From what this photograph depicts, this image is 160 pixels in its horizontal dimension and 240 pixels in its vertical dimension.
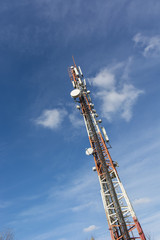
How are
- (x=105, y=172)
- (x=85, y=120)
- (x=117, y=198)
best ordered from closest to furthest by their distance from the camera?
1. (x=117, y=198)
2. (x=105, y=172)
3. (x=85, y=120)

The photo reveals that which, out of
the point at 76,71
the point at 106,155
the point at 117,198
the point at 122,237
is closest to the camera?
the point at 122,237

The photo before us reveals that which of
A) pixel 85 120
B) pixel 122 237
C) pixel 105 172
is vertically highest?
pixel 85 120

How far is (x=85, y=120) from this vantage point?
3138cm

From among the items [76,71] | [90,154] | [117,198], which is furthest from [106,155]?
[76,71]

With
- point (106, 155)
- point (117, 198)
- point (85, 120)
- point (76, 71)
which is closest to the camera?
point (117, 198)

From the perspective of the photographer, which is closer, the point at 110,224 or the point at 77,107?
the point at 110,224

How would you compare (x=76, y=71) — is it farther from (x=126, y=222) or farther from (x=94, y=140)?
(x=126, y=222)

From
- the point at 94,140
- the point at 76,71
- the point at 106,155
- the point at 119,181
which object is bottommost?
the point at 119,181

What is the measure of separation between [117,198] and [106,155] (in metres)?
6.81

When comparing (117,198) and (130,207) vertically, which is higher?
(117,198)

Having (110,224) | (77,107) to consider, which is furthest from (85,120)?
(110,224)

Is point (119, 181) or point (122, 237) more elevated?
point (119, 181)

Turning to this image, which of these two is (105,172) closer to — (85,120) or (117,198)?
(117,198)

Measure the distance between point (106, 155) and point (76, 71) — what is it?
19835 mm
